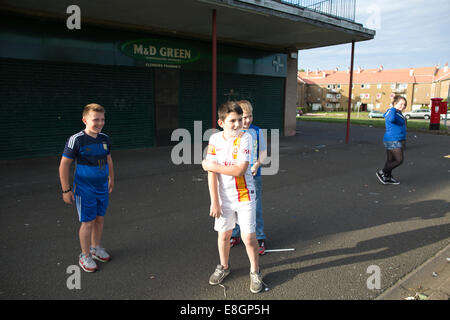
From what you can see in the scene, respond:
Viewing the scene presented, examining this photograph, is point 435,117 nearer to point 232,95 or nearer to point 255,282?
point 232,95

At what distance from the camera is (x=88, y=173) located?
3188 millimetres

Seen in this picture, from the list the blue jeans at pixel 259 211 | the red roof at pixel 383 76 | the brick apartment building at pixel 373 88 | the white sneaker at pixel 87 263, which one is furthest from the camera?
the red roof at pixel 383 76

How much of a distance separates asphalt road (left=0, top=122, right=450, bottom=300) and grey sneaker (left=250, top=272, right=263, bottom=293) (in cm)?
5

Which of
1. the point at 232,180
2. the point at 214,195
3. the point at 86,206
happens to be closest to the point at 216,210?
the point at 214,195

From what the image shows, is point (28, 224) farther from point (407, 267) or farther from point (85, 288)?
point (407, 267)

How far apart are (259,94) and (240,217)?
12.1 metres

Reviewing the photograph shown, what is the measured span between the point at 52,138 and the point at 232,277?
331 inches

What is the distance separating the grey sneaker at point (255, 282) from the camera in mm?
2893

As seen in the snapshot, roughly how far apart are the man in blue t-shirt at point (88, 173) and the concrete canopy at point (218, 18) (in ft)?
19.1

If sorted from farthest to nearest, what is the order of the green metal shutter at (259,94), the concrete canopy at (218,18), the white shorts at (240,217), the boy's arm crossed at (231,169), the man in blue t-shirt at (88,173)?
the green metal shutter at (259,94) < the concrete canopy at (218,18) < the man in blue t-shirt at (88,173) < the white shorts at (240,217) < the boy's arm crossed at (231,169)

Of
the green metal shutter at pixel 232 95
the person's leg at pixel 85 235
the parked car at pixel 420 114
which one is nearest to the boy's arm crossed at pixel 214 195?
the person's leg at pixel 85 235

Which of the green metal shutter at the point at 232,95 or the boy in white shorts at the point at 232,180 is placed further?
the green metal shutter at the point at 232,95

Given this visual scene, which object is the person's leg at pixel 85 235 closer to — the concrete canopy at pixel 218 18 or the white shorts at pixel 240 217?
the white shorts at pixel 240 217
